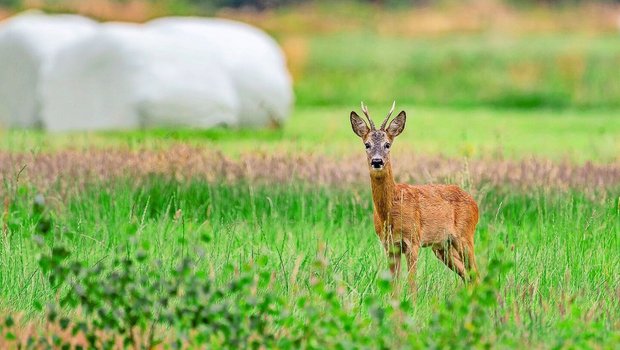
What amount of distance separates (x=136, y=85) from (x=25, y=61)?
2443mm

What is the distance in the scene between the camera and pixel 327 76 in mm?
27266

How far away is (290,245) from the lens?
26.9 ft

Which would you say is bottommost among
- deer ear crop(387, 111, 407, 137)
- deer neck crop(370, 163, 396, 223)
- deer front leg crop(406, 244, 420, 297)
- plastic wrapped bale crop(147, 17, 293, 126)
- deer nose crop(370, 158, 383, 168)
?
A: plastic wrapped bale crop(147, 17, 293, 126)

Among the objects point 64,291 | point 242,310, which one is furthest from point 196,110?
point 242,310

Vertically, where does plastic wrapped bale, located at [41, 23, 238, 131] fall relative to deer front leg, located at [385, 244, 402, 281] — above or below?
below

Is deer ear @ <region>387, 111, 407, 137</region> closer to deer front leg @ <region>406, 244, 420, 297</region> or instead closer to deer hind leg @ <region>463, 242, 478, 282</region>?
deer front leg @ <region>406, 244, 420, 297</region>

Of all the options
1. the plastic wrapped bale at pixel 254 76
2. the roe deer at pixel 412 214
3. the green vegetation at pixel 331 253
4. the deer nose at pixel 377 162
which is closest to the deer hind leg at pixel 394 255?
the roe deer at pixel 412 214

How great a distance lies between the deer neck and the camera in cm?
734

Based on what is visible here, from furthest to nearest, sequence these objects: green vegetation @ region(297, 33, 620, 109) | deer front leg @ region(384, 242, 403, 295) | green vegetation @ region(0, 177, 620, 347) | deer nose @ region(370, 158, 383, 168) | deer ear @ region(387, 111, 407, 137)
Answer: green vegetation @ region(297, 33, 620, 109) < deer ear @ region(387, 111, 407, 137) < deer nose @ region(370, 158, 383, 168) < deer front leg @ region(384, 242, 403, 295) < green vegetation @ region(0, 177, 620, 347)

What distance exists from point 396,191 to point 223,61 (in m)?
12.0

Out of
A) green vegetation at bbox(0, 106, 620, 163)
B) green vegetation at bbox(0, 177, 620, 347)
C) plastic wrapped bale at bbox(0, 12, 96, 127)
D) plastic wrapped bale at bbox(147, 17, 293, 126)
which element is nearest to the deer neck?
green vegetation at bbox(0, 177, 620, 347)

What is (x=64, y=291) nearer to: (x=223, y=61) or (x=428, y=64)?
(x=223, y=61)

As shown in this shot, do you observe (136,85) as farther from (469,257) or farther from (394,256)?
(394,256)

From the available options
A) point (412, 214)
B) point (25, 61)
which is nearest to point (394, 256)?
point (412, 214)
